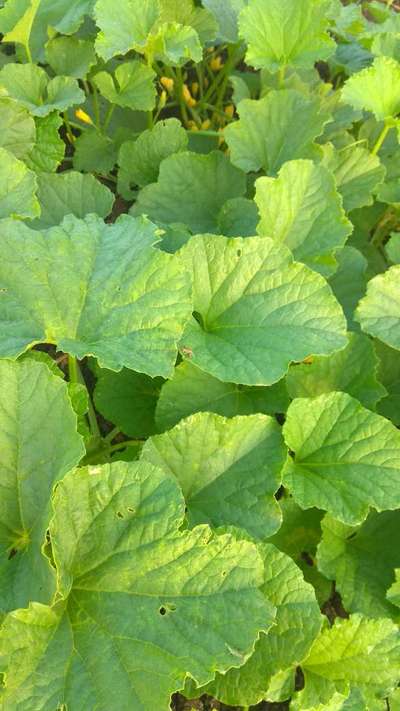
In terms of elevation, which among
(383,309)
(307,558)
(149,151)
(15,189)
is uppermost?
(15,189)

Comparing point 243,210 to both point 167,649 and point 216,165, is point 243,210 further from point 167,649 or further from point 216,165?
point 167,649

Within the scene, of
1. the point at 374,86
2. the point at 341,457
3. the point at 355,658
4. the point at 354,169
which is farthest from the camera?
the point at 354,169

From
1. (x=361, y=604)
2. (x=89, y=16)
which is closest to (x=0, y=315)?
(x=361, y=604)

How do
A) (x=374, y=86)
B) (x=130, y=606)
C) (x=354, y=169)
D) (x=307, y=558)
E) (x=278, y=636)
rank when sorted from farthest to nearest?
(x=354, y=169)
(x=374, y=86)
(x=307, y=558)
(x=278, y=636)
(x=130, y=606)

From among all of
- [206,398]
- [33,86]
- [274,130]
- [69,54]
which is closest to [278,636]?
[206,398]

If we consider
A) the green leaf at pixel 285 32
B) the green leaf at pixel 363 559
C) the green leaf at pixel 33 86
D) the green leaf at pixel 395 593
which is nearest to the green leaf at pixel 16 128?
the green leaf at pixel 33 86

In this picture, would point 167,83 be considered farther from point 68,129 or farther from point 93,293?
point 93,293

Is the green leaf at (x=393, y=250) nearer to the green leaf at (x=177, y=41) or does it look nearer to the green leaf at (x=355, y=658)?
the green leaf at (x=177, y=41)
